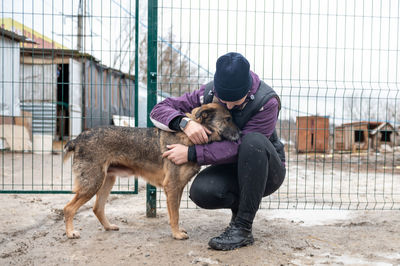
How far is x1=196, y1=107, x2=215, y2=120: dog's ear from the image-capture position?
11.2 ft

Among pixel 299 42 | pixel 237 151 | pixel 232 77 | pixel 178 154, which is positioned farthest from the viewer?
pixel 299 42

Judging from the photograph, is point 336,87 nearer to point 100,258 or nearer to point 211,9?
point 211,9

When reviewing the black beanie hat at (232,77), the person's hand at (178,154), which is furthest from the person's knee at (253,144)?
the person's hand at (178,154)

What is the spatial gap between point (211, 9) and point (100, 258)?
3012 mm

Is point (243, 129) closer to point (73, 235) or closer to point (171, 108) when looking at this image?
point (171, 108)

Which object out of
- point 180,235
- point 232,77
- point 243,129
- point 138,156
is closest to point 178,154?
point 138,156

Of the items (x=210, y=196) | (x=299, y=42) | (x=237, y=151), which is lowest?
(x=210, y=196)

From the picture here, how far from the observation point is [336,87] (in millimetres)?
4527

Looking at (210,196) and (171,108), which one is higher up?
(171,108)

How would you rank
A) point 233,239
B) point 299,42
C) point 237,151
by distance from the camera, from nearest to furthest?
point 233,239 < point 237,151 < point 299,42

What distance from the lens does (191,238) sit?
350 centimetres

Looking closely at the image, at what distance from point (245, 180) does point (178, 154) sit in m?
0.66

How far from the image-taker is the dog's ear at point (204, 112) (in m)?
3.43

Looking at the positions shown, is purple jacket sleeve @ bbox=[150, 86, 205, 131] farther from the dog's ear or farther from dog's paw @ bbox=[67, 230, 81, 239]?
dog's paw @ bbox=[67, 230, 81, 239]
